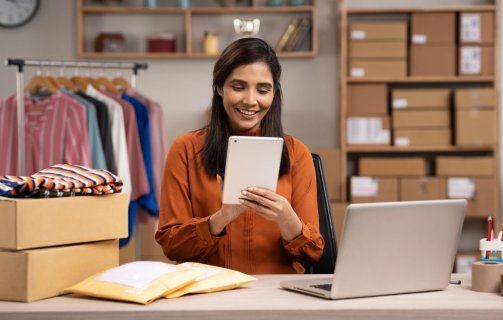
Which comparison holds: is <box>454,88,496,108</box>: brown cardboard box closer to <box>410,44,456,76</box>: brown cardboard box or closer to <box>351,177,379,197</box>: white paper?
<box>410,44,456,76</box>: brown cardboard box

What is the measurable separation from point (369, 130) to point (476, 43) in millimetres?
835

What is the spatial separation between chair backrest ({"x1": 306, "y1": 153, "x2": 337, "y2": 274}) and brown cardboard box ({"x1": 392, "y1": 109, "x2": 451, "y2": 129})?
8.93ft

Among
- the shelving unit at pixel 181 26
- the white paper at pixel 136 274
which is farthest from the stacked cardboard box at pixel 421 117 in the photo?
the white paper at pixel 136 274

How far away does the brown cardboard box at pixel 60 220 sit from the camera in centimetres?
154

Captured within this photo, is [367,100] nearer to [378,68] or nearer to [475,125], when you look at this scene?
[378,68]

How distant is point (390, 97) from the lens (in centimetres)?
514

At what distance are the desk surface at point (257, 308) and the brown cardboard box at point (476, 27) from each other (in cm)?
362

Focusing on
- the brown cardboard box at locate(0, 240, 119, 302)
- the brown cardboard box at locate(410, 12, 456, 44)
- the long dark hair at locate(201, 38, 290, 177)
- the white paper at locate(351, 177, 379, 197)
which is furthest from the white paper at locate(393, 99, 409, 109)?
the brown cardboard box at locate(0, 240, 119, 302)

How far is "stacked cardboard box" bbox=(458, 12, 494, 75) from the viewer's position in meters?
4.98

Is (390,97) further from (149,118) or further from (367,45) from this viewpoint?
(149,118)

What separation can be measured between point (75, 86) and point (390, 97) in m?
2.00

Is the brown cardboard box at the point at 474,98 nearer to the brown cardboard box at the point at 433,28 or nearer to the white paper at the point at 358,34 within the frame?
the brown cardboard box at the point at 433,28

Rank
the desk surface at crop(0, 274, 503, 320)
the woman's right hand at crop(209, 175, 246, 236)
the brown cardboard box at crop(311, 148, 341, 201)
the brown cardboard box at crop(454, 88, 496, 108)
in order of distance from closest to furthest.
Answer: the desk surface at crop(0, 274, 503, 320), the woman's right hand at crop(209, 175, 246, 236), the brown cardboard box at crop(454, 88, 496, 108), the brown cardboard box at crop(311, 148, 341, 201)

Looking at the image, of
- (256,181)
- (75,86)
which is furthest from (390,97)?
(256,181)
